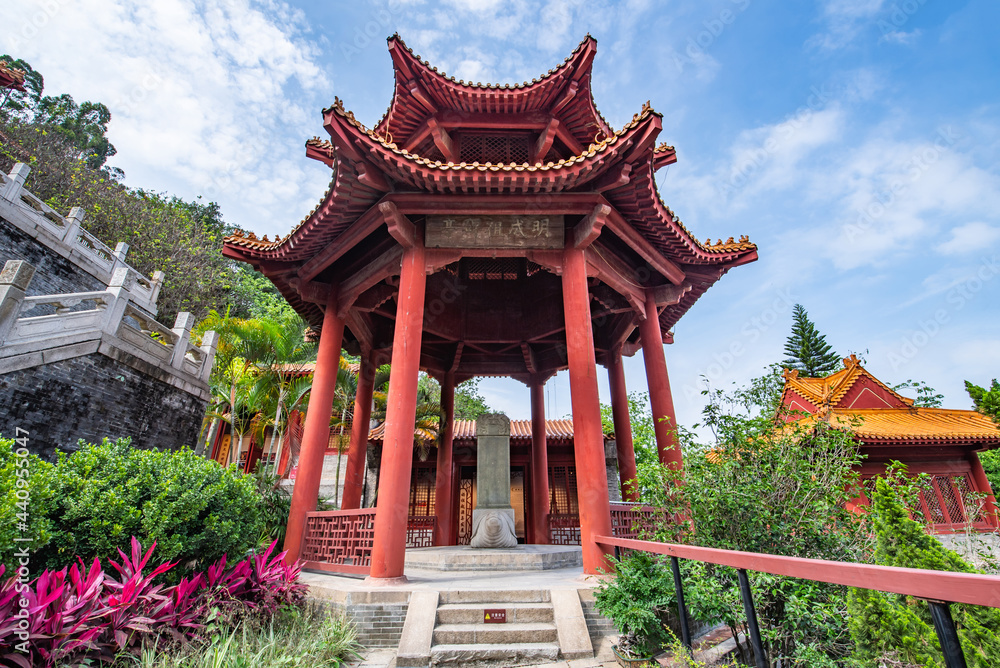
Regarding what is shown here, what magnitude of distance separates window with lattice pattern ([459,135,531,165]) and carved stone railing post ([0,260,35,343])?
7.79 m

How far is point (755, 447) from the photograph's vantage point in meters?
4.37

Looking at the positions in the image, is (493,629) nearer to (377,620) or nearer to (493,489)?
(377,620)

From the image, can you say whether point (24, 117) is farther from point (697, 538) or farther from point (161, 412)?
point (697, 538)

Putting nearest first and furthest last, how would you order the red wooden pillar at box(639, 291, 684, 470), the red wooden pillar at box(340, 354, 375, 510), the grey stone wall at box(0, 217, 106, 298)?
the red wooden pillar at box(639, 291, 684, 470) → the red wooden pillar at box(340, 354, 375, 510) → the grey stone wall at box(0, 217, 106, 298)

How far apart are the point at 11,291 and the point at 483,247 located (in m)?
7.82

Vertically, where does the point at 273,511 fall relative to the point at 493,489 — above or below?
below

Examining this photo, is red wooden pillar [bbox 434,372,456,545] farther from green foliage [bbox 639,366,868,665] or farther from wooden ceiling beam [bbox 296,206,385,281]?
green foliage [bbox 639,366,868,665]

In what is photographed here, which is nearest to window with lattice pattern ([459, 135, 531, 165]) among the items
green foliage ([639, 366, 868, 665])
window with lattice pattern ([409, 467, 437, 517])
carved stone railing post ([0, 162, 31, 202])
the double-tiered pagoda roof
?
the double-tiered pagoda roof

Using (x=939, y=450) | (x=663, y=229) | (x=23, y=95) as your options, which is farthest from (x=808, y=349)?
(x=23, y=95)

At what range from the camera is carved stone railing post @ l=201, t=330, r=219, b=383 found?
12.0m

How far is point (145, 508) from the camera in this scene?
15.5ft

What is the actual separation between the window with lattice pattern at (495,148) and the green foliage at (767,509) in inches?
247

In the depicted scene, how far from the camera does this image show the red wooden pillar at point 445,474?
1235 cm

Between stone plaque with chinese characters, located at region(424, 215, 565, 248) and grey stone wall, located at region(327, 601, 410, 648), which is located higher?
stone plaque with chinese characters, located at region(424, 215, 565, 248)
